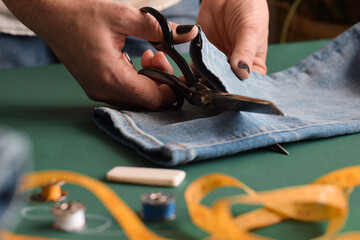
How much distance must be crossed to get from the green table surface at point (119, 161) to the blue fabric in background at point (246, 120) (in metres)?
0.02

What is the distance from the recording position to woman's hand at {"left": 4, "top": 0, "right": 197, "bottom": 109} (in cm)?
81

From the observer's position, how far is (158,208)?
0.46 meters

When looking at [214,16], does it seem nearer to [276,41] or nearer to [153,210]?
[153,210]

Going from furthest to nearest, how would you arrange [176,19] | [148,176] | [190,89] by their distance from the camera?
[176,19] → [190,89] → [148,176]

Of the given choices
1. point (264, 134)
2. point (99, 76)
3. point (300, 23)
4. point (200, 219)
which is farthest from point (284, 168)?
point (300, 23)

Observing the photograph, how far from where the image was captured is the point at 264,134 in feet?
2.14

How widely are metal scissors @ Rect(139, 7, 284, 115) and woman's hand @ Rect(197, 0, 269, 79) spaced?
0.25 feet

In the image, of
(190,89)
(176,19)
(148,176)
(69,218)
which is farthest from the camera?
(176,19)

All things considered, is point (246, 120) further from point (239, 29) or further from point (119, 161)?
point (239, 29)

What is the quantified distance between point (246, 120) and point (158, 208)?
0.82ft

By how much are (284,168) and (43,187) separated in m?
0.28

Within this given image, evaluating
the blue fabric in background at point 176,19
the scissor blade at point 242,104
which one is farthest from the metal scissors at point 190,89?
the blue fabric in background at point 176,19

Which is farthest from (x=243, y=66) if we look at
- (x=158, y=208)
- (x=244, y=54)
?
(x=158, y=208)

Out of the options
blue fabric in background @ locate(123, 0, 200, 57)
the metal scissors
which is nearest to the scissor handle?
the metal scissors
